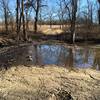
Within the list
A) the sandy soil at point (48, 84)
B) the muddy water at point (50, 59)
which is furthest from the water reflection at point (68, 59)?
the sandy soil at point (48, 84)

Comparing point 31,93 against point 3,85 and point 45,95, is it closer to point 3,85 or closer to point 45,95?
point 45,95

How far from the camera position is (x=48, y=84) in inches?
350

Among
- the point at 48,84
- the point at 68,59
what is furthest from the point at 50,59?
the point at 48,84

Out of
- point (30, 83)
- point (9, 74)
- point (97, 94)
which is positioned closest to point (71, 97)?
point (97, 94)

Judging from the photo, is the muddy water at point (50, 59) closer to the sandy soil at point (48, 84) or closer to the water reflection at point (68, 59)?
the water reflection at point (68, 59)

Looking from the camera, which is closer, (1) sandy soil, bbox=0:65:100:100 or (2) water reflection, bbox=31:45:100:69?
(1) sandy soil, bbox=0:65:100:100

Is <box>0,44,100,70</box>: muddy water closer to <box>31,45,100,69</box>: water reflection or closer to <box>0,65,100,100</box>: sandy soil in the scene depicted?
<box>31,45,100,69</box>: water reflection

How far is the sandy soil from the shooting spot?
787 cm

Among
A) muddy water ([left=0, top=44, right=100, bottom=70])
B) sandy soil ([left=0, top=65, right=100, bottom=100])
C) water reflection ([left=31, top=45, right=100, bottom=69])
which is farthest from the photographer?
water reflection ([left=31, top=45, right=100, bottom=69])

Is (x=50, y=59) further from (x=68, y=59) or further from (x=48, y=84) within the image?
(x=48, y=84)

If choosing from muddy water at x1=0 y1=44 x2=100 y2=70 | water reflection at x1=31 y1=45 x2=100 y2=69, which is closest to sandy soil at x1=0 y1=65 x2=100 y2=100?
muddy water at x1=0 y1=44 x2=100 y2=70

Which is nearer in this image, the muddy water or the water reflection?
the muddy water

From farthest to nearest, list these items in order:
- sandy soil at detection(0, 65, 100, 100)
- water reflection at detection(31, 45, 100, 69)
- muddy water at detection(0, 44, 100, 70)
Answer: water reflection at detection(31, 45, 100, 69), muddy water at detection(0, 44, 100, 70), sandy soil at detection(0, 65, 100, 100)

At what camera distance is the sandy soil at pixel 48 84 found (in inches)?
310
